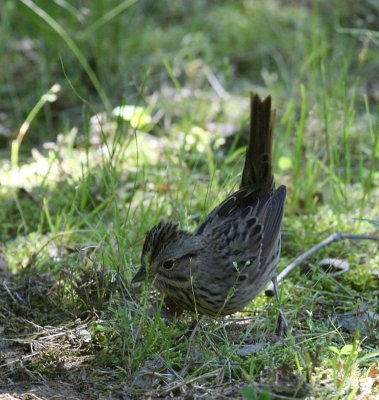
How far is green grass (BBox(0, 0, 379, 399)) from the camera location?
12.7ft

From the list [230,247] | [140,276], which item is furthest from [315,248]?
[140,276]

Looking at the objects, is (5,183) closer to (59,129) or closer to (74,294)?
(59,129)

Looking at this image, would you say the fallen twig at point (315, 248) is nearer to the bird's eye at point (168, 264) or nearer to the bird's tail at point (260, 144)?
the bird's tail at point (260, 144)

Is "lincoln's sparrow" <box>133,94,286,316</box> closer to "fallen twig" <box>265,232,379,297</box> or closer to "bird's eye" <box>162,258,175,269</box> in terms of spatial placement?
"bird's eye" <box>162,258,175,269</box>

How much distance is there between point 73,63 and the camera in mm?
7887

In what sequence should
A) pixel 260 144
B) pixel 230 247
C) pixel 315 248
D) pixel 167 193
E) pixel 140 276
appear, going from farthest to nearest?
pixel 167 193 → pixel 315 248 → pixel 260 144 → pixel 230 247 → pixel 140 276

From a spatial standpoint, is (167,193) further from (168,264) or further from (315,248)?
(168,264)

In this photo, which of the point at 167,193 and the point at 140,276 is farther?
the point at 167,193

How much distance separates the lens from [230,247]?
445cm

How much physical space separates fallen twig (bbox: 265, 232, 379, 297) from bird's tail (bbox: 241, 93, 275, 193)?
0.47 metres

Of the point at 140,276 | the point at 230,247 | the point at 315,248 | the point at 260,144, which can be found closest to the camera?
the point at 140,276

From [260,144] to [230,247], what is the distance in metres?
0.67

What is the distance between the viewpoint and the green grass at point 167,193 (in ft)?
12.7

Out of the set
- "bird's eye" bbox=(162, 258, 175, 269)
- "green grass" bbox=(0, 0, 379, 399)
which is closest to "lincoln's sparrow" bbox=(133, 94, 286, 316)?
"bird's eye" bbox=(162, 258, 175, 269)
